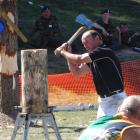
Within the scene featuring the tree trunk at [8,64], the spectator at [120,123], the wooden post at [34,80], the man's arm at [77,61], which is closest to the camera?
the spectator at [120,123]

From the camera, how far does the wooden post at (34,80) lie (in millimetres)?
7828

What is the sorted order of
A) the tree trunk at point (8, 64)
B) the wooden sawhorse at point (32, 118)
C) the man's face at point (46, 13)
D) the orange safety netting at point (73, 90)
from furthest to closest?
the man's face at point (46, 13) → the orange safety netting at point (73, 90) → the tree trunk at point (8, 64) → the wooden sawhorse at point (32, 118)

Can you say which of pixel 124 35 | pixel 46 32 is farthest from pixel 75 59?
pixel 124 35

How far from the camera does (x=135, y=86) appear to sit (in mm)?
12797

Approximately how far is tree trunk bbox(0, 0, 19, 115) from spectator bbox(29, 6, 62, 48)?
7907 mm

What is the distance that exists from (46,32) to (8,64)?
319 inches

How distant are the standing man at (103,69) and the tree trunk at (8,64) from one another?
261 centimetres

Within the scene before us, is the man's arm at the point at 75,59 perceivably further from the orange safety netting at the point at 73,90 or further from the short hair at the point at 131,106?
the orange safety netting at the point at 73,90

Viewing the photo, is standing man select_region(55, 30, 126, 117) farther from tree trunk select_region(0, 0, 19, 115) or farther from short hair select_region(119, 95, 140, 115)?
short hair select_region(119, 95, 140, 115)

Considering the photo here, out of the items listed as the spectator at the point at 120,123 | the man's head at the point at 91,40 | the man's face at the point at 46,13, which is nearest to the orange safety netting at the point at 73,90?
the man's head at the point at 91,40

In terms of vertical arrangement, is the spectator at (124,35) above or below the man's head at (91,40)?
below

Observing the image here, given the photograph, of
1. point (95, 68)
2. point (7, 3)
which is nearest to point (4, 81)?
point (7, 3)

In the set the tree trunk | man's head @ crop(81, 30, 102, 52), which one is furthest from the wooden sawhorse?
the tree trunk

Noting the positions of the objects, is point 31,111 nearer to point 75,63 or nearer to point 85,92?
point 75,63
